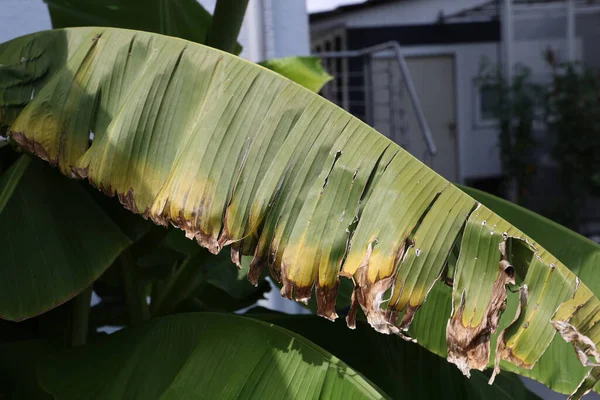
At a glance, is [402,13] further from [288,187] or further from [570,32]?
[288,187]

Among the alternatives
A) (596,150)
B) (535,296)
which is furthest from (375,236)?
(596,150)

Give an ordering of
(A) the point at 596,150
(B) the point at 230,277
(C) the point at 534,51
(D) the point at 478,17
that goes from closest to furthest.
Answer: (B) the point at 230,277 → (A) the point at 596,150 → (C) the point at 534,51 → (D) the point at 478,17

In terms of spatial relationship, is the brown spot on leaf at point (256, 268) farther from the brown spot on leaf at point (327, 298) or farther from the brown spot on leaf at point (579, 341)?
the brown spot on leaf at point (579, 341)

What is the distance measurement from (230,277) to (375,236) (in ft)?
4.16

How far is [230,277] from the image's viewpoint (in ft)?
8.30

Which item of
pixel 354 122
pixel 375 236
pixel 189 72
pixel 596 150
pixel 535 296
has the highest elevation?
pixel 189 72

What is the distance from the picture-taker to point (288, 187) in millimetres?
1428

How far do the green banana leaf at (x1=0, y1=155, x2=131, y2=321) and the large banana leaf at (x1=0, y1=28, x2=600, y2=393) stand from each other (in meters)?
0.27

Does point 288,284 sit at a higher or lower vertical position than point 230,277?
higher

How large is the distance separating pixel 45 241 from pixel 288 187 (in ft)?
2.44

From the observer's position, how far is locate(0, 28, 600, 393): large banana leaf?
1333mm

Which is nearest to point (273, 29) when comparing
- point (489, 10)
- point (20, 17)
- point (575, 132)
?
point (20, 17)

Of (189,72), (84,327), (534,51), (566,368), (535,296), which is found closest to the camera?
(535,296)

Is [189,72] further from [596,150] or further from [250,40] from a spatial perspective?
[596,150]
